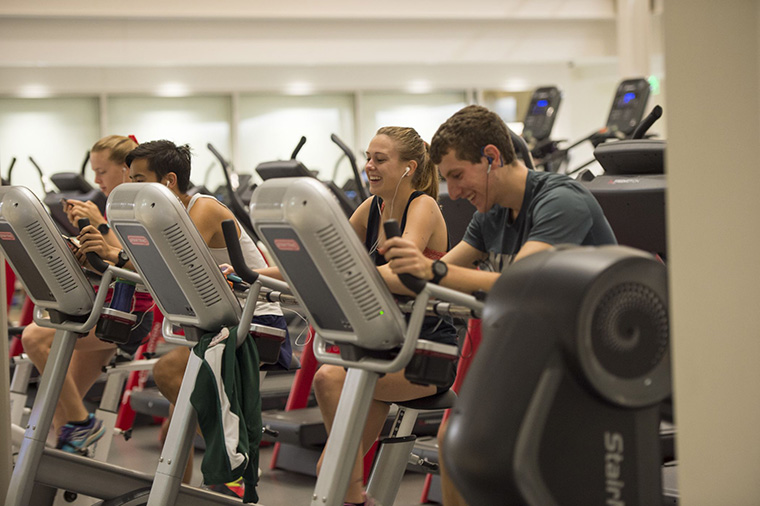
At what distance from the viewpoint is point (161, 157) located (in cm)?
323

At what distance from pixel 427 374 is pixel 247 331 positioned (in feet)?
2.13

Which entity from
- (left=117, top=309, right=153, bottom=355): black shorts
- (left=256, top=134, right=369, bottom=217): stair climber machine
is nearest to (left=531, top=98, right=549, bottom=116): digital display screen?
(left=256, top=134, right=369, bottom=217): stair climber machine

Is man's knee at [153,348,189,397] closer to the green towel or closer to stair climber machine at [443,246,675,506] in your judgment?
the green towel

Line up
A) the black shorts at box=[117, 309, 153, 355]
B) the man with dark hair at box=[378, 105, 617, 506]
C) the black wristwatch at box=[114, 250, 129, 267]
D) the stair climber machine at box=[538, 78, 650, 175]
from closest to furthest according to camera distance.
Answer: the man with dark hair at box=[378, 105, 617, 506] → the black wristwatch at box=[114, 250, 129, 267] → the black shorts at box=[117, 309, 153, 355] → the stair climber machine at box=[538, 78, 650, 175]

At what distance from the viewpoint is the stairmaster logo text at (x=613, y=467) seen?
154cm

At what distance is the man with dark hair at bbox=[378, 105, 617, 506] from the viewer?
2.13m

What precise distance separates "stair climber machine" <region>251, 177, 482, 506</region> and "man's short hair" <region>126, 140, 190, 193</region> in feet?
4.03

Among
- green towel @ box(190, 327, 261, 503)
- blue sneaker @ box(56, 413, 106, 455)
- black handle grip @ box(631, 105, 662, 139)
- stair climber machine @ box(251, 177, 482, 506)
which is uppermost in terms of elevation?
black handle grip @ box(631, 105, 662, 139)

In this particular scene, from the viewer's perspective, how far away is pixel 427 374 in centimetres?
204

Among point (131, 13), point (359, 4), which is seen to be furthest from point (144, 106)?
point (359, 4)

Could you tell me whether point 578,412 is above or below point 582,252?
below

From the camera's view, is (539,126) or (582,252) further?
(539,126)

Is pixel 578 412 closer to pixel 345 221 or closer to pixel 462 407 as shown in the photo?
pixel 462 407

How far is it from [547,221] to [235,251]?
2.51 ft
